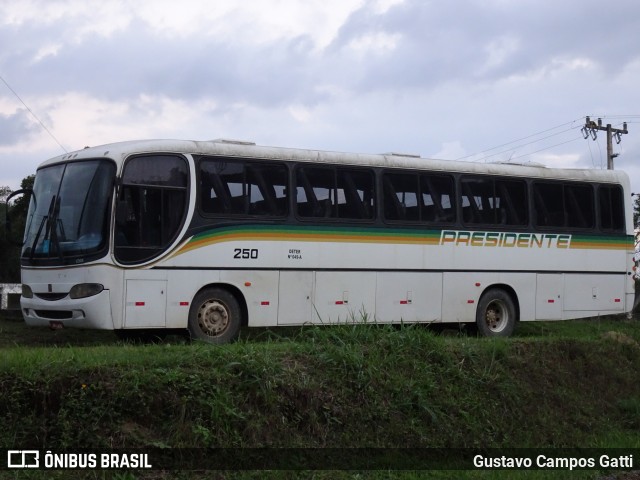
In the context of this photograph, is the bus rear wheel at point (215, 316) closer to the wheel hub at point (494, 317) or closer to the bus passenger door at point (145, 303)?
the bus passenger door at point (145, 303)

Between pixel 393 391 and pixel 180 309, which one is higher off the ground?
pixel 180 309

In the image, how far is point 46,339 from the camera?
13828mm

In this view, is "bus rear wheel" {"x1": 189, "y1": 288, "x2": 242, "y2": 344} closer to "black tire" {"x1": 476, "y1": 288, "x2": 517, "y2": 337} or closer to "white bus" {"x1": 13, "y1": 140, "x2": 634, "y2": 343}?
"white bus" {"x1": 13, "y1": 140, "x2": 634, "y2": 343}

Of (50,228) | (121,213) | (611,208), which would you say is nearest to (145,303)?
(121,213)

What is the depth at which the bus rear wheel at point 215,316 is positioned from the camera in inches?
515

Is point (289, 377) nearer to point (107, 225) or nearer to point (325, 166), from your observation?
point (107, 225)

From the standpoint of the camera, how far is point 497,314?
16.5 m

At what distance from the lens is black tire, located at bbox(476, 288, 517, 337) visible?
16219mm

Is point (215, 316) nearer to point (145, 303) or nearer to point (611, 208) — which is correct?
point (145, 303)

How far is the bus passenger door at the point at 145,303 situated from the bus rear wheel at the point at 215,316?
0.53 meters

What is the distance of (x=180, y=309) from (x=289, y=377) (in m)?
3.64

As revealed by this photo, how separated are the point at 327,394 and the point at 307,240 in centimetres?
462

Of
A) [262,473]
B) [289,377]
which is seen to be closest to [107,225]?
[289,377]

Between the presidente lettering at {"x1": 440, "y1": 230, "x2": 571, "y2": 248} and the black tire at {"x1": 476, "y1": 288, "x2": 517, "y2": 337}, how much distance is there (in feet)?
2.99
